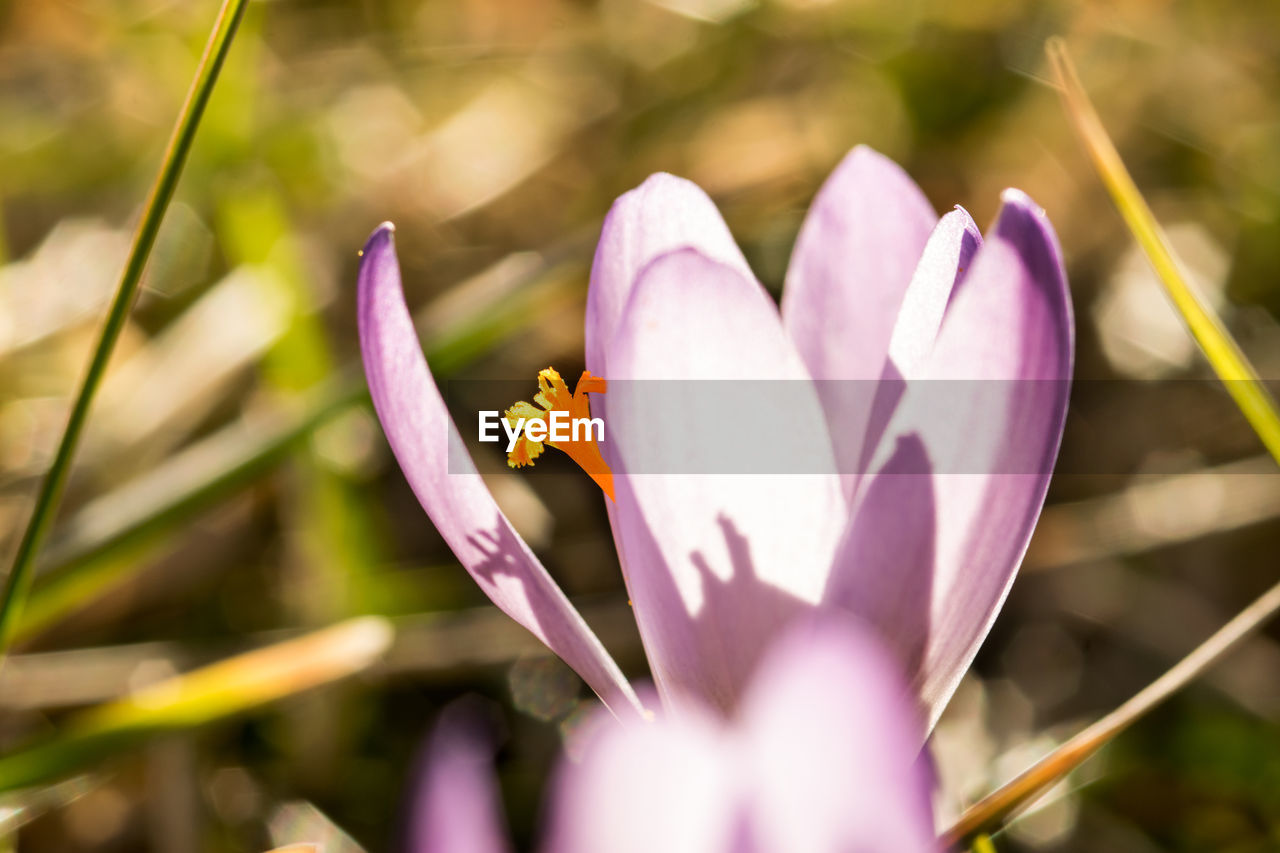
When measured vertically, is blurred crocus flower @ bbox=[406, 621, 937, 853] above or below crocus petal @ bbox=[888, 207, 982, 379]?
below

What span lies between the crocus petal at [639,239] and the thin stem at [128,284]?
189 mm

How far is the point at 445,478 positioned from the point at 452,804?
17 cm

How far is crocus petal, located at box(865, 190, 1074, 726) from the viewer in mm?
360

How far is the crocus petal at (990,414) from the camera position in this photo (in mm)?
360

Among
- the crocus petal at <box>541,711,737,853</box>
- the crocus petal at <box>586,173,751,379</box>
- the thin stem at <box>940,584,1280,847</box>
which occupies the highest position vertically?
the crocus petal at <box>586,173,751,379</box>

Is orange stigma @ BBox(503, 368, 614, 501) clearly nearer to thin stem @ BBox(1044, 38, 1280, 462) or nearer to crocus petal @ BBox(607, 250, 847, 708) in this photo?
crocus petal @ BBox(607, 250, 847, 708)

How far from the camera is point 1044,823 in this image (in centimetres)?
83

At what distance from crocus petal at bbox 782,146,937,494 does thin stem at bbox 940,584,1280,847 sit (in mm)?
176

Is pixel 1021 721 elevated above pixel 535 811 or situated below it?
below

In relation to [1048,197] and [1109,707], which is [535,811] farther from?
[1048,197]

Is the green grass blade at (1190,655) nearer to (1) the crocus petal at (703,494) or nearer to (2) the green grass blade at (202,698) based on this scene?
(1) the crocus petal at (703,494)

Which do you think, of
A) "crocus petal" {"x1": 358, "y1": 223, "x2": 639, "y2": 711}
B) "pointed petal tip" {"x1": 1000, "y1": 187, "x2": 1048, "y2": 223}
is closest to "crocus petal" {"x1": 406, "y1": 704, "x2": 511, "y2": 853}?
"crocus petal" {"x1": 358, "y1": 223, "x2": 639, "y2": 711}

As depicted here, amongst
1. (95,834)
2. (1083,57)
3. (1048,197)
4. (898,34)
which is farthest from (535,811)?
(1083,57)

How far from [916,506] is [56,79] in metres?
1.32
